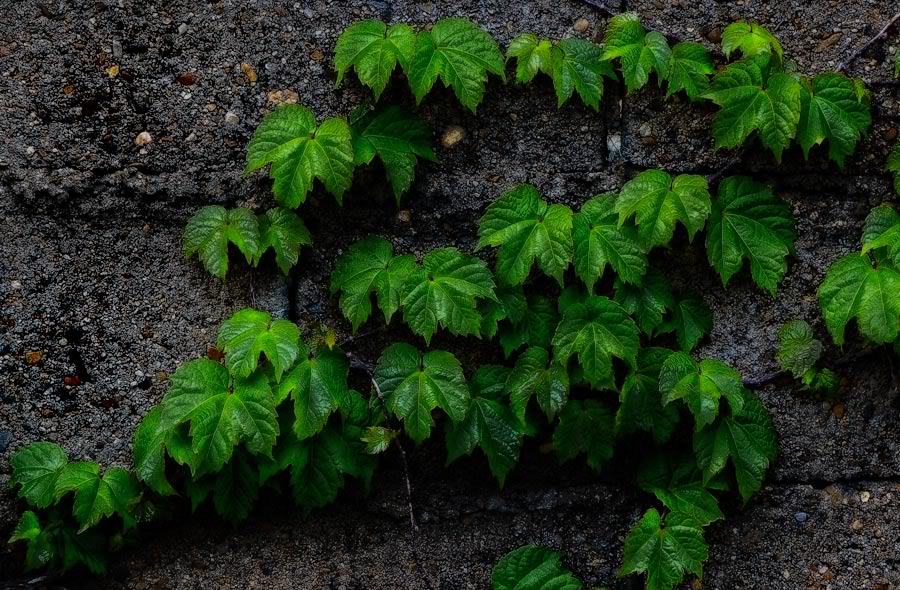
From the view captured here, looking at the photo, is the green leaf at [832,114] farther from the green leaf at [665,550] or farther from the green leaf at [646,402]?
the green leaf at [665,550]

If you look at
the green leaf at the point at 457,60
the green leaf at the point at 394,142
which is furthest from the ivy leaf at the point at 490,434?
the green leaf at the point at 457,60

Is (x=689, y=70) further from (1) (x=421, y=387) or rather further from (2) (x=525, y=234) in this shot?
(1) (x=421, y=387)

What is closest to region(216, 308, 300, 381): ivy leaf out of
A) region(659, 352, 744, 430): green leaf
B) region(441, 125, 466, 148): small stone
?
region(441, 125, 466, 148): small stone

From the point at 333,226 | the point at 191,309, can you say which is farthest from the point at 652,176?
the point at 191,309

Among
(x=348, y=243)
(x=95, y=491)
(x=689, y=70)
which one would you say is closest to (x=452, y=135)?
(x=348, y=243)

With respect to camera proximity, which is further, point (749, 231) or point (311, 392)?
point (749, 231)

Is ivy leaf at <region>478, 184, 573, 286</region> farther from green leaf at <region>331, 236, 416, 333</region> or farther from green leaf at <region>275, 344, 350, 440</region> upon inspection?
green leaf at <region>275, 344, 350, 440</region>
